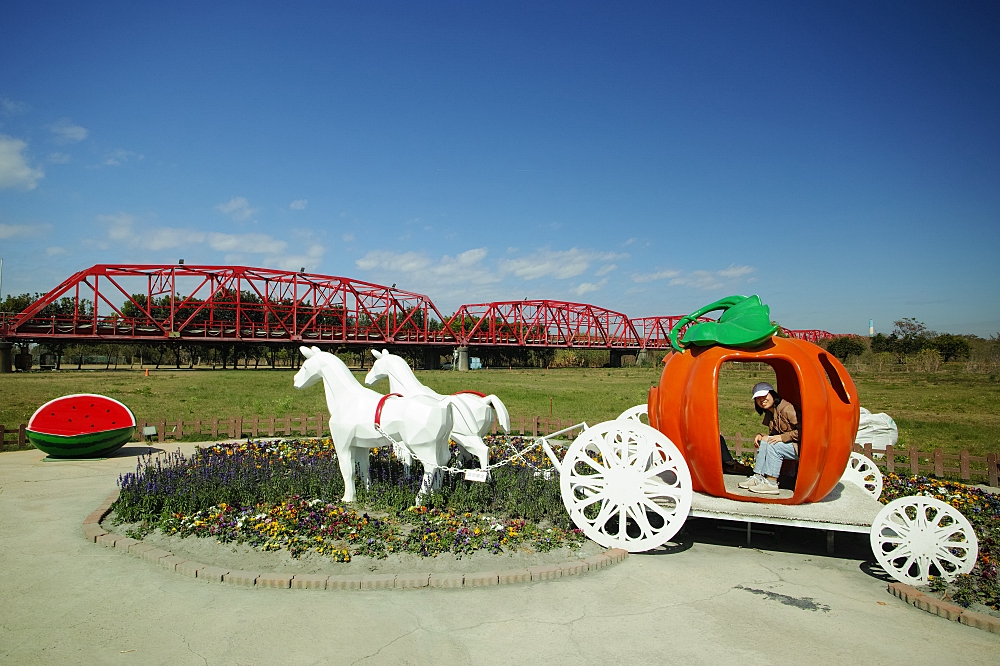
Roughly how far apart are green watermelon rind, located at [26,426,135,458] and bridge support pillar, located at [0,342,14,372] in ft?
141

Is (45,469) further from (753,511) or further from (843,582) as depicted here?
(843,582)

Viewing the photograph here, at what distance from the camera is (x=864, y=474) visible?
9.62m

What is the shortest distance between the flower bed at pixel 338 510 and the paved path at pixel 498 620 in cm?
110

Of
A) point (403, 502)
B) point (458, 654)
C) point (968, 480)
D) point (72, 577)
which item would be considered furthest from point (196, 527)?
point (968, 480)

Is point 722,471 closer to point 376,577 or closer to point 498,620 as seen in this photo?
point 498,620

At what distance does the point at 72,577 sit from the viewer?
273 inches

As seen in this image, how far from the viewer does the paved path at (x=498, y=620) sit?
5.18 meters

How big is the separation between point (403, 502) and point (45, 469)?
29.7 ft

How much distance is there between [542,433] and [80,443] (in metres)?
11.6

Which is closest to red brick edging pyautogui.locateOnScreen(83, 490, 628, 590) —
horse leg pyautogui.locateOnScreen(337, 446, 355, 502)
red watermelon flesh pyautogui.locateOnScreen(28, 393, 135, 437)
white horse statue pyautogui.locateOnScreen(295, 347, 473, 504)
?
white horse statue pyautogui.locateOnScreen(295, 347, 473, 504)

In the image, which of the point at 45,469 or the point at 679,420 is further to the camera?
the point at 45,469

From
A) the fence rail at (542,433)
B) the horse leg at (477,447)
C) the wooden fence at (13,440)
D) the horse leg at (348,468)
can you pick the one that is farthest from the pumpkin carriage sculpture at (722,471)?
the wooden fence at (13,440)

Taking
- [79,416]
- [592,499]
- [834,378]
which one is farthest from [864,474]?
[79,416]

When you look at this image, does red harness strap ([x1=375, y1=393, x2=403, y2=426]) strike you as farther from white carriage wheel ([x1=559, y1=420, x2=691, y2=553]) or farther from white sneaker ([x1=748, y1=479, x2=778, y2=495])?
white sneaker ([x1=748, y1=479, x2=778, y2=495])
